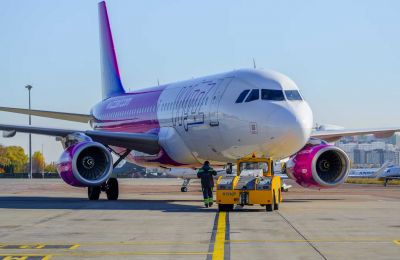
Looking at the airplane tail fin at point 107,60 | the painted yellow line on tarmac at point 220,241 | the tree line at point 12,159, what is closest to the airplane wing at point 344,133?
the painted yellow line on tarmac at point 220,241

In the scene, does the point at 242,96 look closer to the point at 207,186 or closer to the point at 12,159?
the point at 207,186

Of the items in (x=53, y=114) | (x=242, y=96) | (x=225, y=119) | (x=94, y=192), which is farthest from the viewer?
(x=53, y=114)

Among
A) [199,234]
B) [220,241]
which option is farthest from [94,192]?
[220,241]

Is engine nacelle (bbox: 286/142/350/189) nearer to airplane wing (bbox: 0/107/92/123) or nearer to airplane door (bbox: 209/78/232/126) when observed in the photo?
airplane door (bbox: 209/78/232/126)

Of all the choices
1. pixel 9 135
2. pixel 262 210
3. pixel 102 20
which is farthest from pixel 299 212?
pixel 102 20

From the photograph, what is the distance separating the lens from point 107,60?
39.8m

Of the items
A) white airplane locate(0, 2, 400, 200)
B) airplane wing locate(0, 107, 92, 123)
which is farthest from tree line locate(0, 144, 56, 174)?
white airplane locate(0, 2, 400, 200)

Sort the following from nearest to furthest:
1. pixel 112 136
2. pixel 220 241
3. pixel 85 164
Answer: pixel 220 241 < pixel 85 164 < pixel 112 136

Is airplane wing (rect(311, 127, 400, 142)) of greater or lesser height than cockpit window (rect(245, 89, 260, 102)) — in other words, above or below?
below

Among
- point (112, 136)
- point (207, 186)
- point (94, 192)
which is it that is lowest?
point (94, 192)

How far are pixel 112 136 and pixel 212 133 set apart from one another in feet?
14.2

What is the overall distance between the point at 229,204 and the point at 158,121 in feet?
28.0

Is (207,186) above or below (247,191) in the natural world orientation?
above

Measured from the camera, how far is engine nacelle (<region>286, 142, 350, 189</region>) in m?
26.7
